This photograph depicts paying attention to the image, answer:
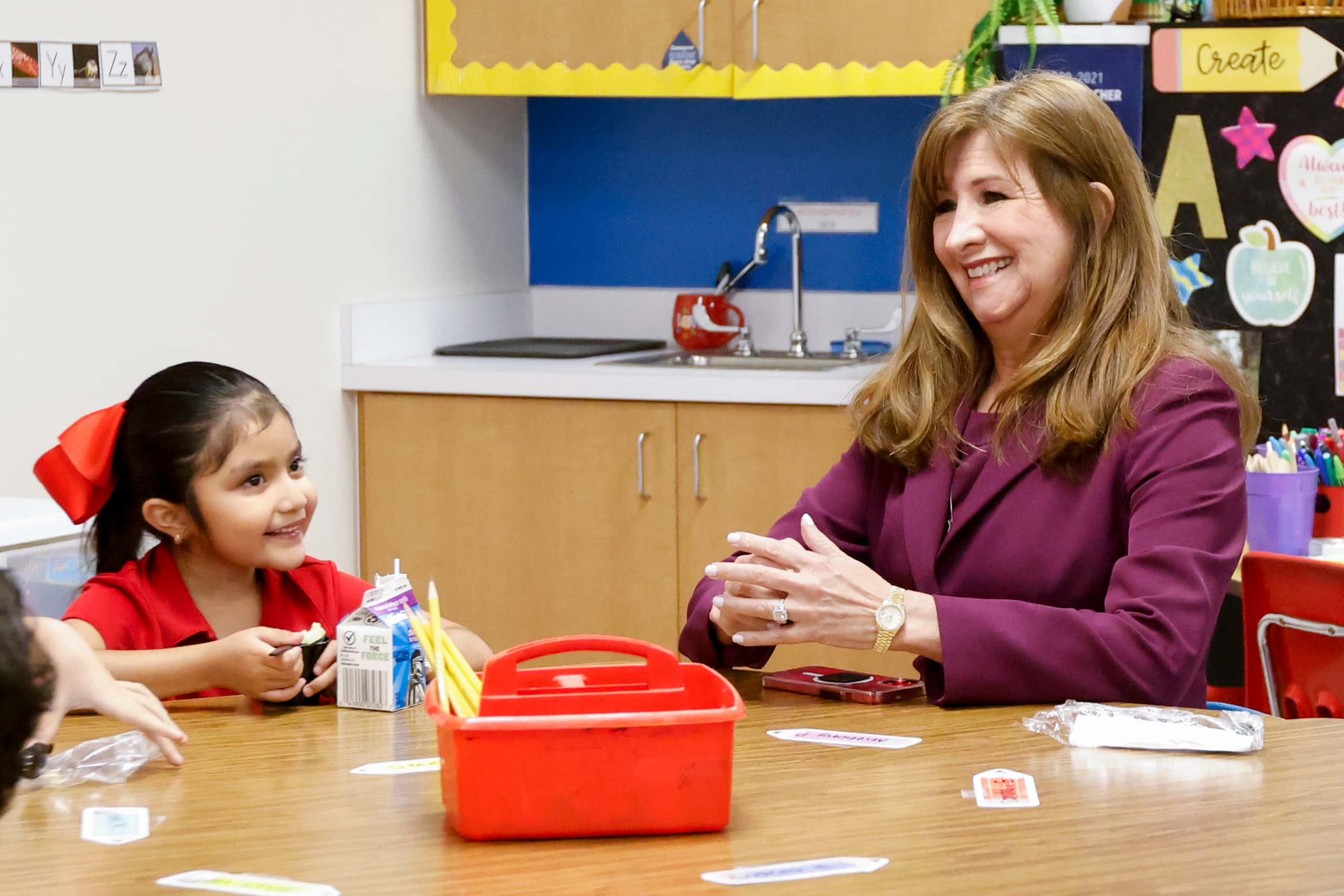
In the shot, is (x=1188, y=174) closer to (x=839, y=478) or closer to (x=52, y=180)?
(x=839, y=478)

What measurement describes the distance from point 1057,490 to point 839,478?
0.95ft

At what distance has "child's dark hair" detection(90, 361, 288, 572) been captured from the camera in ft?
5.96

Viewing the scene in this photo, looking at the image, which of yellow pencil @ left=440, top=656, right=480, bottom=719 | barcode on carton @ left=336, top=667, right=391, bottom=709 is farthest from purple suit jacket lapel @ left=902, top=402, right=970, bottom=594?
yellow pencil @ left=440, top=656, right=480, bottom=719

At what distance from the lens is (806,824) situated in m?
1.17

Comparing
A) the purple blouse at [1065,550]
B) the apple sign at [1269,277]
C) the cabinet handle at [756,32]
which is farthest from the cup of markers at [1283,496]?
the cabinet handle at [756,32]

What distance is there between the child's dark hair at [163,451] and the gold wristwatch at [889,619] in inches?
30.3

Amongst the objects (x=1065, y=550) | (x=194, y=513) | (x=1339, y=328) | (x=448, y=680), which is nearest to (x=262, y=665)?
(x=194, y=513)

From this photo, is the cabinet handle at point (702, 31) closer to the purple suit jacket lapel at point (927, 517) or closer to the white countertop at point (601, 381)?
the white countertop at point (601, 381)

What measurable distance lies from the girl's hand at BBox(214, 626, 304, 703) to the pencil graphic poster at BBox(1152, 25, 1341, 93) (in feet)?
6.61

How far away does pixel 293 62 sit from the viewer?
346 cm

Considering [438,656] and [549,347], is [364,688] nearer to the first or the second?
[438,656]

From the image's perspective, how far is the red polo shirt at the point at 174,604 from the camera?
173 cm

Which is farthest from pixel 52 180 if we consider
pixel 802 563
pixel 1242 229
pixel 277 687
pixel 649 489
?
pixel 1242 229

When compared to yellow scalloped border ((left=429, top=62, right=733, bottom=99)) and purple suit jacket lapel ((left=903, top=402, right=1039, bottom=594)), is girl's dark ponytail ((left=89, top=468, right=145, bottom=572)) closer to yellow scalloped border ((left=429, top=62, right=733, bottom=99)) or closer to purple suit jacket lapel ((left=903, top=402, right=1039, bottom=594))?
purple suit jacket lapel ((left=903, top=402, right=1039, bottom=594))
